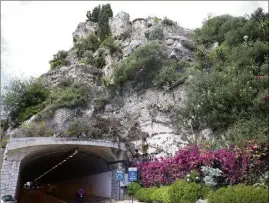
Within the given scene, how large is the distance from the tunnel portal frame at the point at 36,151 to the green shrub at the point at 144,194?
2.55 meters

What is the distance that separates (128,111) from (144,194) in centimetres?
871

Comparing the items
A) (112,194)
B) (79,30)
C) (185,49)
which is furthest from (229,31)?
(79,30)

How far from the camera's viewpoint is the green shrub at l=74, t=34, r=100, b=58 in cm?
4047

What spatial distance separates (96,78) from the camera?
32.3 meters

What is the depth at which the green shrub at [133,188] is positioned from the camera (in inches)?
848

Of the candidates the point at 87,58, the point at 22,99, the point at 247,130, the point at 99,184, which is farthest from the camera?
the point at 87,58

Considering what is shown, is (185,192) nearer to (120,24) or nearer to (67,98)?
(67,98)

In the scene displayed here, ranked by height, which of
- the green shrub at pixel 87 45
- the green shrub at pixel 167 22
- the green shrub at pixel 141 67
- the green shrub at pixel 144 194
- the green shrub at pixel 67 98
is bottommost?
the green shrub at pixel 144 194

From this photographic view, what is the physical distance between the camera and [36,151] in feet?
69.7

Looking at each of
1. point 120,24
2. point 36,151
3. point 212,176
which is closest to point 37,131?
point 36,151

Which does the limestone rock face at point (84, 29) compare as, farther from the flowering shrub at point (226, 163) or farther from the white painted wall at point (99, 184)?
the flowering shrub at point (226, 163)

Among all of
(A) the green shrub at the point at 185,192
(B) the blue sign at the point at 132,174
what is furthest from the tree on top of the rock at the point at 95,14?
(A) the green shrub at the point at 185,192

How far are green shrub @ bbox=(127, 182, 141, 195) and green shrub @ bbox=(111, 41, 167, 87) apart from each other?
376 inches

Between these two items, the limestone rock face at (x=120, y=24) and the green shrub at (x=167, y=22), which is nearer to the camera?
the green shrub at (x=167, y=22)
